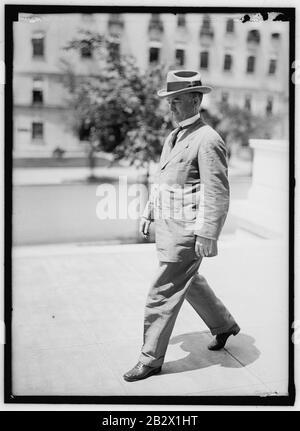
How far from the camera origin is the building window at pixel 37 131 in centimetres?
555

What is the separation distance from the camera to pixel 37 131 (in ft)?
18.8

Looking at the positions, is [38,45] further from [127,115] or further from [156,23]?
[127,115]

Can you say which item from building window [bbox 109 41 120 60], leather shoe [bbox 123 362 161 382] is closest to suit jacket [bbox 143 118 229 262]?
leather shoe [bbox 123 362 161 382]

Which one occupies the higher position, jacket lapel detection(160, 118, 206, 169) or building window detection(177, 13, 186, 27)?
building window detection(177, 13, 186, 27)

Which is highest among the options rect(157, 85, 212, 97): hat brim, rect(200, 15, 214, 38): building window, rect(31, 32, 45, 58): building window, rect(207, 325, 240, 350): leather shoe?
rect(200, 15, 214, 38): building window

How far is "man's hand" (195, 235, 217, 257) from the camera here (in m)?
3.65

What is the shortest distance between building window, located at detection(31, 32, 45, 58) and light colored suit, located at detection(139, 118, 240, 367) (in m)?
1.12

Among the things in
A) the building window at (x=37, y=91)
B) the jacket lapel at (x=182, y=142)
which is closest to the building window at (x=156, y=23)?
the jacket lapel at (x=182, y=142)

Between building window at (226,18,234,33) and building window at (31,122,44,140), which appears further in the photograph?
building window at (31,122,44,140)

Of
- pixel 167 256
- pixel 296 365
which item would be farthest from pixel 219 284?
pixel 167 256

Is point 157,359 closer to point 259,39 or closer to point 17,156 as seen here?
point 17,156

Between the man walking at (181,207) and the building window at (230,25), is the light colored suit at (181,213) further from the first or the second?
the building window at (230,25)

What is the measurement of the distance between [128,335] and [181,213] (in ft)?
3.82

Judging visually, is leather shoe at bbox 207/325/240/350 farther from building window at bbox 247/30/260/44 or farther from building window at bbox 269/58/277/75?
building window at bbox 247/30/260/44
